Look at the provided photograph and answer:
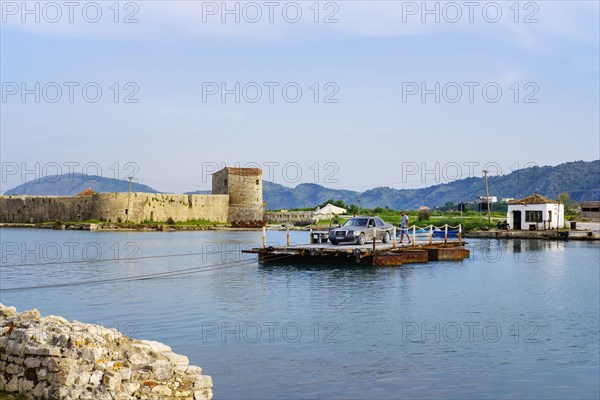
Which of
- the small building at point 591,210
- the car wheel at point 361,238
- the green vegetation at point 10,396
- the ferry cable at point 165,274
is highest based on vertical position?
the small building at point 591,210

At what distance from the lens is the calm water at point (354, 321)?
14477 mm

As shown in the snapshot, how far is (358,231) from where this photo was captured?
4025cm

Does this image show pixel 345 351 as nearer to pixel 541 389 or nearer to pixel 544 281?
pixel 541 389

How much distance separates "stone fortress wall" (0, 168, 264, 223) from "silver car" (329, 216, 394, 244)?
5544 cm

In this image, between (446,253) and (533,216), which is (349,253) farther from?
(533,216)

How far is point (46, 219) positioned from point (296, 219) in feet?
121

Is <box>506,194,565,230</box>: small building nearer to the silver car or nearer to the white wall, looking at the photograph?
the white wall

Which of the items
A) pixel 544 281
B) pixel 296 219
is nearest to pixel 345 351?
pixel 544 281

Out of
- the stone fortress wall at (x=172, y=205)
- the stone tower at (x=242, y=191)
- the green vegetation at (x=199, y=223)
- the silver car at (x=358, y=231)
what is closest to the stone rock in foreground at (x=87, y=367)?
the silver car at (x=358, y=231)

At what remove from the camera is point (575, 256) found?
51.6 metres

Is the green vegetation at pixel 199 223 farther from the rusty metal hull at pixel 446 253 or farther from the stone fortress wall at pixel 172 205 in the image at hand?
the rusty metal hull at pixel 446 253

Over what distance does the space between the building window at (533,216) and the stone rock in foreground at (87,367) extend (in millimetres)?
71413

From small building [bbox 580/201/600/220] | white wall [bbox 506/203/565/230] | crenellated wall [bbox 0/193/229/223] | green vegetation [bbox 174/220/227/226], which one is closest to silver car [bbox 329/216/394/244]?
white wall [bbox 506/203/565/230]

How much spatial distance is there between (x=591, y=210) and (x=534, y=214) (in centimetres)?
3764
